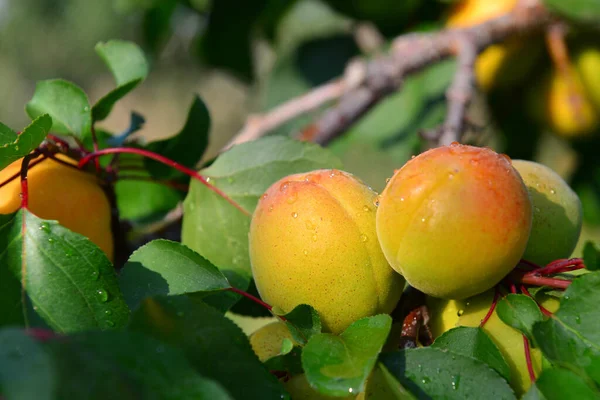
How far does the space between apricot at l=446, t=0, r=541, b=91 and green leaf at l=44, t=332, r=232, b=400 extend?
1.04m

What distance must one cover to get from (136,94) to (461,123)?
8.37 m

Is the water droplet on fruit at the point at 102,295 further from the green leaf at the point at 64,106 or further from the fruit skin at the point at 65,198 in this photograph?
the green leaf at the point at 64,106

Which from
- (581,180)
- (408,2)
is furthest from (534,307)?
(581,180)

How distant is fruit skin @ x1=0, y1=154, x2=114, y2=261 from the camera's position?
535mm

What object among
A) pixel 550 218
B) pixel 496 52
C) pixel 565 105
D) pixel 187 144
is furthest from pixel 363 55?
pixel 550 218

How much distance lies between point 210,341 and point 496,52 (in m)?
1.02

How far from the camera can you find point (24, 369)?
0.84 feet

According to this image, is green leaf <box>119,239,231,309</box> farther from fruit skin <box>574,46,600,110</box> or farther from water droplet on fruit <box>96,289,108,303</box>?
fruit skin <box>574,46,600,110</box>

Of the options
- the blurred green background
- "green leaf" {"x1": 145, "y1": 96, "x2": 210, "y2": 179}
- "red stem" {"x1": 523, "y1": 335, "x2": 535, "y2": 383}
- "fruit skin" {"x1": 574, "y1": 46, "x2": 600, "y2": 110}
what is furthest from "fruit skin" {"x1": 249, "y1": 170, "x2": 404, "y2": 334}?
"fruit skin" {"x1": 574, "y1": 46, "x2": 600, "y2": 110}

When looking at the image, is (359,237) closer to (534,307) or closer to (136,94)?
(534,307)

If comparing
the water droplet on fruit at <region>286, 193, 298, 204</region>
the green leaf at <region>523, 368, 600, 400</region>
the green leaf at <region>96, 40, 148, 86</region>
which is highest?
the green leaf at <region>96, 40, 148, 86</region>

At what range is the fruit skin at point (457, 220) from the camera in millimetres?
423

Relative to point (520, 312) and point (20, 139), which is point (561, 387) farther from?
point (20, 139)

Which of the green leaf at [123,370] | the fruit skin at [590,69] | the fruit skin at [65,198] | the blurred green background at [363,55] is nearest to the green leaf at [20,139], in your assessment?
the fruit skin at [65,198]
